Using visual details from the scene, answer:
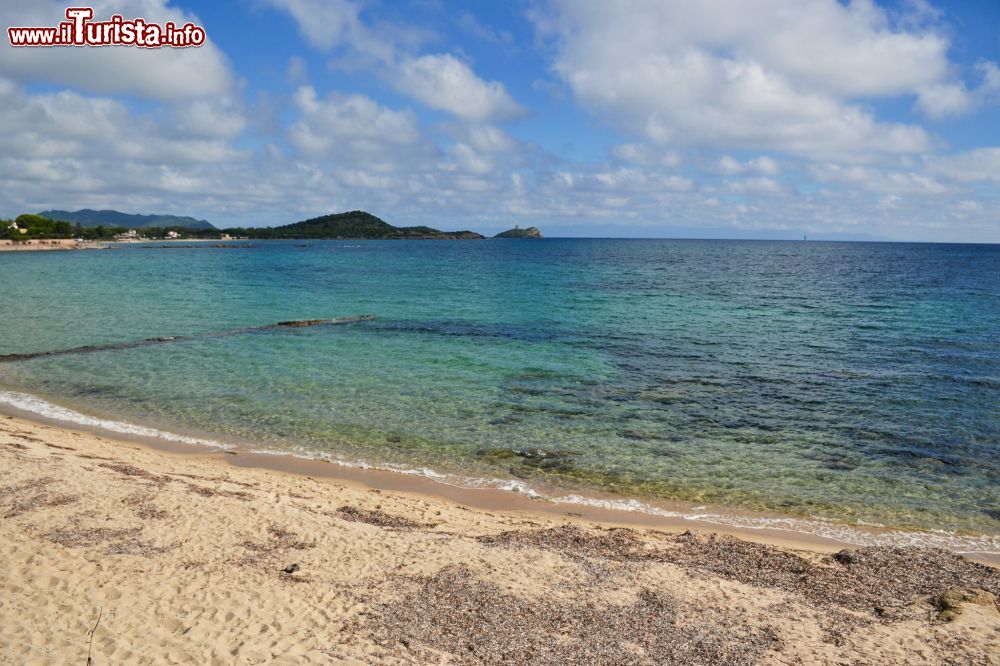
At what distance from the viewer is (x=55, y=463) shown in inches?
537

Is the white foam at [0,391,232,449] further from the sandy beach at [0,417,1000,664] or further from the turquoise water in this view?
the sandy beach at [0,417,1000,664]

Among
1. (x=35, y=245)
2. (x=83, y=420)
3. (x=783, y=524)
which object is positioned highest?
(x=35, y=245)

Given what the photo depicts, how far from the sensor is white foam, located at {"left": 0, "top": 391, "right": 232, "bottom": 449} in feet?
58.4

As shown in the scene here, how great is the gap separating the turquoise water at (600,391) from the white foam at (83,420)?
17.1 inches

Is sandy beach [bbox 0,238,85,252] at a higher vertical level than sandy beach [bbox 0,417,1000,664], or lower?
higher

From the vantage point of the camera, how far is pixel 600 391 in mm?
22547

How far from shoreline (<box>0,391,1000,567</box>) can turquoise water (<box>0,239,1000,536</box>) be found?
1.41 feet

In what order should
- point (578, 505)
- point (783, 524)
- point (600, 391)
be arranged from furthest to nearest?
1. point (600, 391)
2. point (578, 505)
3. point (783, 524)

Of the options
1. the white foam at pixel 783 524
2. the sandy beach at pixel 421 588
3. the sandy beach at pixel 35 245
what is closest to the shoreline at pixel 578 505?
the white foam at pixel 783 524

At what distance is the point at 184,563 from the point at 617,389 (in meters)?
16.3

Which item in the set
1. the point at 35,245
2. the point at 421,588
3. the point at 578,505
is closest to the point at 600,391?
the point at 578,505

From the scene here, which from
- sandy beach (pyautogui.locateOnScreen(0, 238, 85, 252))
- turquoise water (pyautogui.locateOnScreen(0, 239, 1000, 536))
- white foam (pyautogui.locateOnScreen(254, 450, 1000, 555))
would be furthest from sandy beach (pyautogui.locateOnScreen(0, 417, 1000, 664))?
sandy beach (pyautogui.locateOnScreen(0, 238, 85, 252))

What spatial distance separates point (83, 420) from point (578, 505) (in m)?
16.0

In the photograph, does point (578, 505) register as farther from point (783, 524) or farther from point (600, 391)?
point (600, 391)
